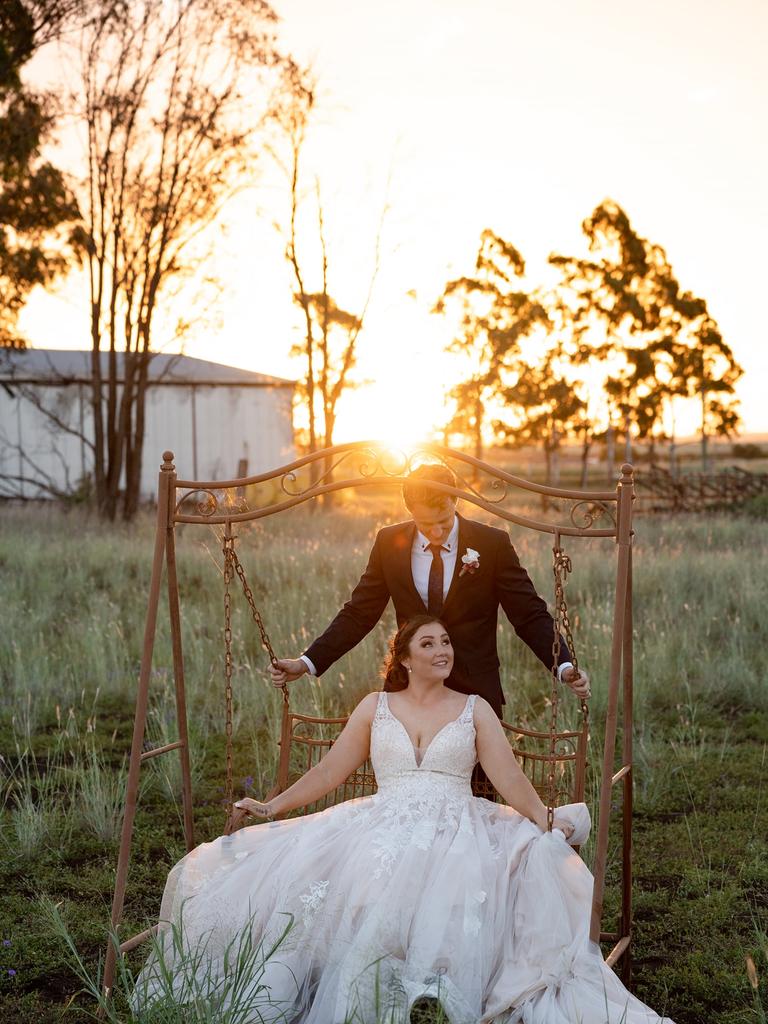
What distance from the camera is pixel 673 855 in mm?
5836

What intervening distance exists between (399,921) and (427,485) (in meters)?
1.56

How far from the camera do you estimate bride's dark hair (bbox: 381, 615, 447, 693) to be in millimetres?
4348

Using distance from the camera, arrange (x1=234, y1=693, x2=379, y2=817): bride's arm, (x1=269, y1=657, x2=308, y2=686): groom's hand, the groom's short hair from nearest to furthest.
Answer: the groom's short hair, (x1=234, y1=693, x2=379, y2=817): bride's arm, (x1=269, y1=657, x2=308, y2=686): groom's hand

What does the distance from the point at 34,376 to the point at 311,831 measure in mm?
23467

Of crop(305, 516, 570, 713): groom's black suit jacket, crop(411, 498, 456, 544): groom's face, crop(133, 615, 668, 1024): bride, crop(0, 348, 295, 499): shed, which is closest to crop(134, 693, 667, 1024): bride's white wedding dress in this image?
crop(133, 615, 668, 1024): bride

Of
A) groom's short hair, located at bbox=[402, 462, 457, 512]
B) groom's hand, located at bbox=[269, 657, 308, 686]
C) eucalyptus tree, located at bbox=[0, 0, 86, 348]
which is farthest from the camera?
eucalyptus tree, located at bbox=[0, 0, 86, 348]

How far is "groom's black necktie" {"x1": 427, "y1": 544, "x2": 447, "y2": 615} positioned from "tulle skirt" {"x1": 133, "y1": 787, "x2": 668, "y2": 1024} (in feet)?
2.61

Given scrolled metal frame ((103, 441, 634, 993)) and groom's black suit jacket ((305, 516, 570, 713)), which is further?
groom's black suit jacket ((305, 516, 570, 713))

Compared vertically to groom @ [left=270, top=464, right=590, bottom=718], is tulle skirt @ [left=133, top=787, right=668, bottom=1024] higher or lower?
lower

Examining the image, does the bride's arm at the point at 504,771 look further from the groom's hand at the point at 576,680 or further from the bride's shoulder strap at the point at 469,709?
the groom's hand at the point at 576,680

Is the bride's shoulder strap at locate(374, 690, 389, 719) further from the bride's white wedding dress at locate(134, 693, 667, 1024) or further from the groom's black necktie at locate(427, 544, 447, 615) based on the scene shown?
the groom's black necktie at locate(427, 544, 447, 615)

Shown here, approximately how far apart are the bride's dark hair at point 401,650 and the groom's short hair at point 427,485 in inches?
17.5

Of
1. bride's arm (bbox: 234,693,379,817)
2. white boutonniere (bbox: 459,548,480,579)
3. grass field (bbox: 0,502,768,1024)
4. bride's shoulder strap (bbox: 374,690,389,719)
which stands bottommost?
grass field (bbox: 0,502,768,1024)

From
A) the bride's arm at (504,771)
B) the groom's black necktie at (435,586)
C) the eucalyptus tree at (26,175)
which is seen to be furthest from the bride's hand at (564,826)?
the eucalyptus tree at (26,175)
